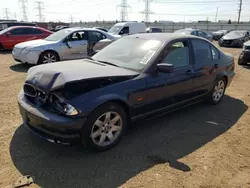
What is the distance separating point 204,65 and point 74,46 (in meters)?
6.02

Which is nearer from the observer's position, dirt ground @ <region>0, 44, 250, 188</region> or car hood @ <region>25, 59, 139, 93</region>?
dirt ground @ <region>0, 44, 250, 188</region>

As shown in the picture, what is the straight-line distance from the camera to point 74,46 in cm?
935

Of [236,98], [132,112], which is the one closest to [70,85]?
[132,112]

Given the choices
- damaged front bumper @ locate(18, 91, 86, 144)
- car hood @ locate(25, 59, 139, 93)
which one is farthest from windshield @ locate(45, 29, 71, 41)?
damaged front bumper @ locate(18, 91, 86, 144)

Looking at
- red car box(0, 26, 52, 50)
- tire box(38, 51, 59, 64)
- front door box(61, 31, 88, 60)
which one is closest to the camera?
tire box(38, 51, 59, 64)

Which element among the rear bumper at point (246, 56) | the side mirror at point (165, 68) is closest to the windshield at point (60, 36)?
the side mirror at point (165, 68)

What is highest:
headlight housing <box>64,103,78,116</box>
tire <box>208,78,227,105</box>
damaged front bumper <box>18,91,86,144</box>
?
headlight housing <box>64,103,78,116</box>

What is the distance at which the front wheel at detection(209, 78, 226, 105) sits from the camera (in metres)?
5.26

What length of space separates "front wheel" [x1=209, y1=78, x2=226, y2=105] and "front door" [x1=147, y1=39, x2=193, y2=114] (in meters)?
1.01

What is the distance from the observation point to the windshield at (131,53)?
150 inches

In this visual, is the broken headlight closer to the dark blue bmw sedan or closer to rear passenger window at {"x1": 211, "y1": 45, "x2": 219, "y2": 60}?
the dark blue bmw sedan

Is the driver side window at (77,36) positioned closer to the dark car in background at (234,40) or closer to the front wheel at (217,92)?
the front wheel at (217,92)

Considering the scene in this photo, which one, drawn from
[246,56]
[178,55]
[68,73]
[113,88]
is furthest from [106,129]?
[246,56]

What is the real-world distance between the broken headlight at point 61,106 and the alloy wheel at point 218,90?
358 centimetres
